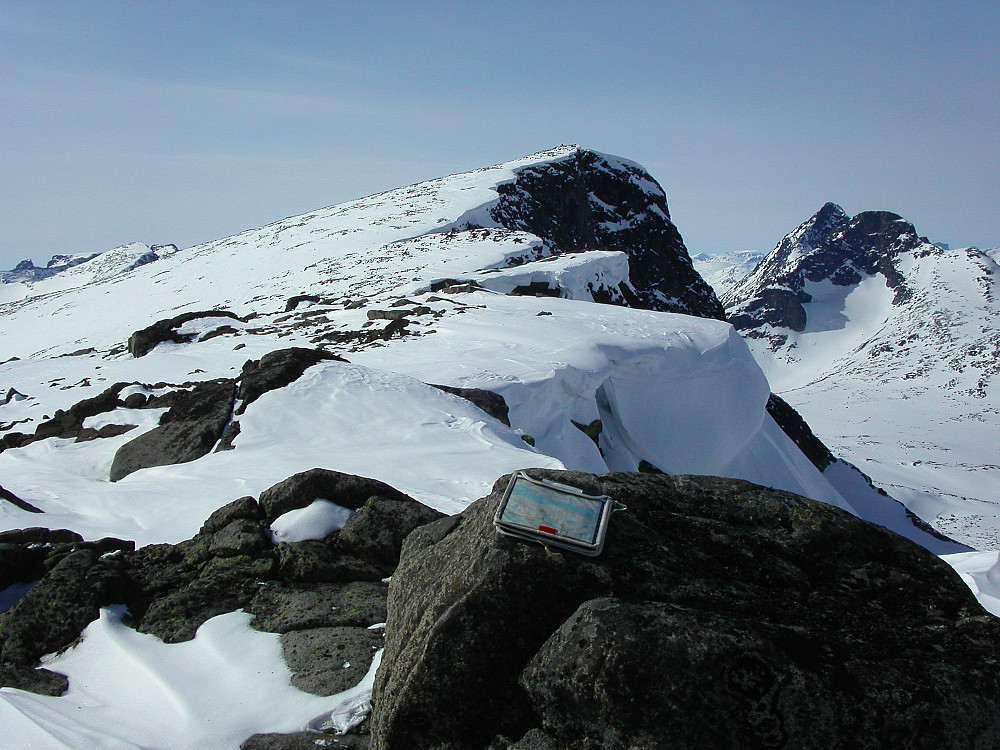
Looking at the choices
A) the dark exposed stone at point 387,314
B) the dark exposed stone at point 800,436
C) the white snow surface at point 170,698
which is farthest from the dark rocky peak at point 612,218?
the white snow surface at point 170,698

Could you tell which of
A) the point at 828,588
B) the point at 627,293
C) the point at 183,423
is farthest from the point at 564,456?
the point at 627,293

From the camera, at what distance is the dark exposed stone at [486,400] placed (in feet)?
46.9

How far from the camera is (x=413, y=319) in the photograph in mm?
21312

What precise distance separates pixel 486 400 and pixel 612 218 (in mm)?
61406

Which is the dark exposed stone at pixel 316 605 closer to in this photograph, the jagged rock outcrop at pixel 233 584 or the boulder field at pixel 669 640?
the jagged rock outcrop at pixel 233 584

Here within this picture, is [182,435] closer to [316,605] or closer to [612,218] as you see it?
[316,605]

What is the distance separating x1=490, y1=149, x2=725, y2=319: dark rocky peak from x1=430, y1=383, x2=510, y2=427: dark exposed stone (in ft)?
150

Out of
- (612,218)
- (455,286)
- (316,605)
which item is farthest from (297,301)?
(612,218)

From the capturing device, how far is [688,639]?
3.13m

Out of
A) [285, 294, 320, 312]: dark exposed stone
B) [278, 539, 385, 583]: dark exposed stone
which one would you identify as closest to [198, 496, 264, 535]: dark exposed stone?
[278, 539, 385, 583]: dark exposed stone

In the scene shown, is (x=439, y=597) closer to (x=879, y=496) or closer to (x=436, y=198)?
(x=879, y=496)

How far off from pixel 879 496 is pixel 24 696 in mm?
56741

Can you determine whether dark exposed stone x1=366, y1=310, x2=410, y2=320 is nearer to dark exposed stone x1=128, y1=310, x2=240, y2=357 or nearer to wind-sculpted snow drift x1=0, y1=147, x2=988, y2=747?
wind-sculpted snow drift x1=0, y1=147, x2=988, y2=747

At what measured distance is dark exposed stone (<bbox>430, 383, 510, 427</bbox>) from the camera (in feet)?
46.9
